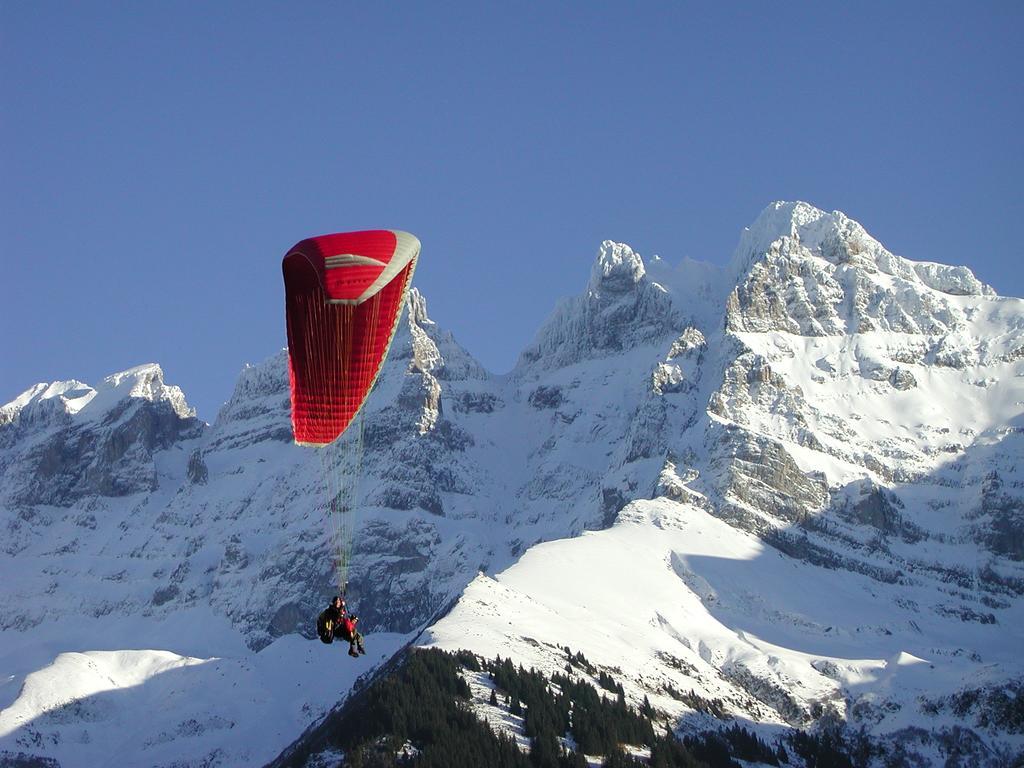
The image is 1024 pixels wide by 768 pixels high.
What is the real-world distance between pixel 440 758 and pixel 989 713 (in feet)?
Answer: 207

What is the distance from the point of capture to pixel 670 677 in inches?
7082

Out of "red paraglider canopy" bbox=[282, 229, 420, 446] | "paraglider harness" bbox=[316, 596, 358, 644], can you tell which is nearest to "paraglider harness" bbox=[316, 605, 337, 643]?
"paraglider harness" bbox=[316, 596, 358, 644]

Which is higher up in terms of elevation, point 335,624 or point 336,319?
point 336,319

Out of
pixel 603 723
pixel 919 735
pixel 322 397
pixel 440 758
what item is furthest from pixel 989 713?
pixel 322 397

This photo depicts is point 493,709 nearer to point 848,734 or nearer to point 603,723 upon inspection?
point 603,723

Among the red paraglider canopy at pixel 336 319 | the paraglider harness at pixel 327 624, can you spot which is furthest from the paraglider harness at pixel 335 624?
the red paraglider canopy at pixel 336 319

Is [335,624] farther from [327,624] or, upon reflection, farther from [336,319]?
[336,319]

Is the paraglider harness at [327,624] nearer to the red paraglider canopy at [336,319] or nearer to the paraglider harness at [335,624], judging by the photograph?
the paraglider harness at [335,624]

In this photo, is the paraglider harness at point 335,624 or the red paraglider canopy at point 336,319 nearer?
the paraglider harness at point 335,624

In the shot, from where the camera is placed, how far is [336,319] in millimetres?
67188

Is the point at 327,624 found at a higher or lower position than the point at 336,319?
lower

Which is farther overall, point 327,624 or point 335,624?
point 335,624

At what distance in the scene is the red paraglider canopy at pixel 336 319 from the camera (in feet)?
219

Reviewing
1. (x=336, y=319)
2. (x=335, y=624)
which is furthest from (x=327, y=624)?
(x=336, y=319)
